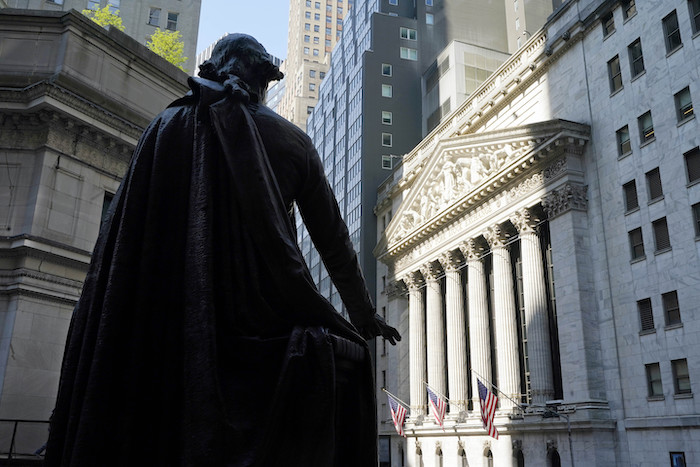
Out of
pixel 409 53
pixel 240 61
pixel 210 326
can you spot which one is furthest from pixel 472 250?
pixel 210 326

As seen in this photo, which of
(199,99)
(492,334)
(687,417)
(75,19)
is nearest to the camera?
(199,99)

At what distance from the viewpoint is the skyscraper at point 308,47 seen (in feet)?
442

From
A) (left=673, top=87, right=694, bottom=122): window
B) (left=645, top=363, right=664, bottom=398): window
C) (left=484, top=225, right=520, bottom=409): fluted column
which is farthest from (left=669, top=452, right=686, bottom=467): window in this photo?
(left=673, top=87, right=694, bottom=122): window

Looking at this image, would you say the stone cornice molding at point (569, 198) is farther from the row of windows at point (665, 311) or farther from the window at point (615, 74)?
the row of windows at point (665, 311)

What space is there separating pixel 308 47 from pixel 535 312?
Result: 119m

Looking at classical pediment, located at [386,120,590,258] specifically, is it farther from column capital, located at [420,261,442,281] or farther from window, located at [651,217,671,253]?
window, located at [651,217,671,253]

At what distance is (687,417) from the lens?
2825 cm

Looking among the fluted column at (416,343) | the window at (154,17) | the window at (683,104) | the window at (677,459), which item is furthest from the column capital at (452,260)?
the window at (154,17)

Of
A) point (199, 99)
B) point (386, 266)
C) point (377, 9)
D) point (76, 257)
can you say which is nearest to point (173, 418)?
point (199, 99)

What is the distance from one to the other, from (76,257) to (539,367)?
93.2 ft

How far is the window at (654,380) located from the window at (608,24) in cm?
1947

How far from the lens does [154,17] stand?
125 ft

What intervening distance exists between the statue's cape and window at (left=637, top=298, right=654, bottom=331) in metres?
32.3

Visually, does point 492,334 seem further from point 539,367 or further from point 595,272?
point 595,272
